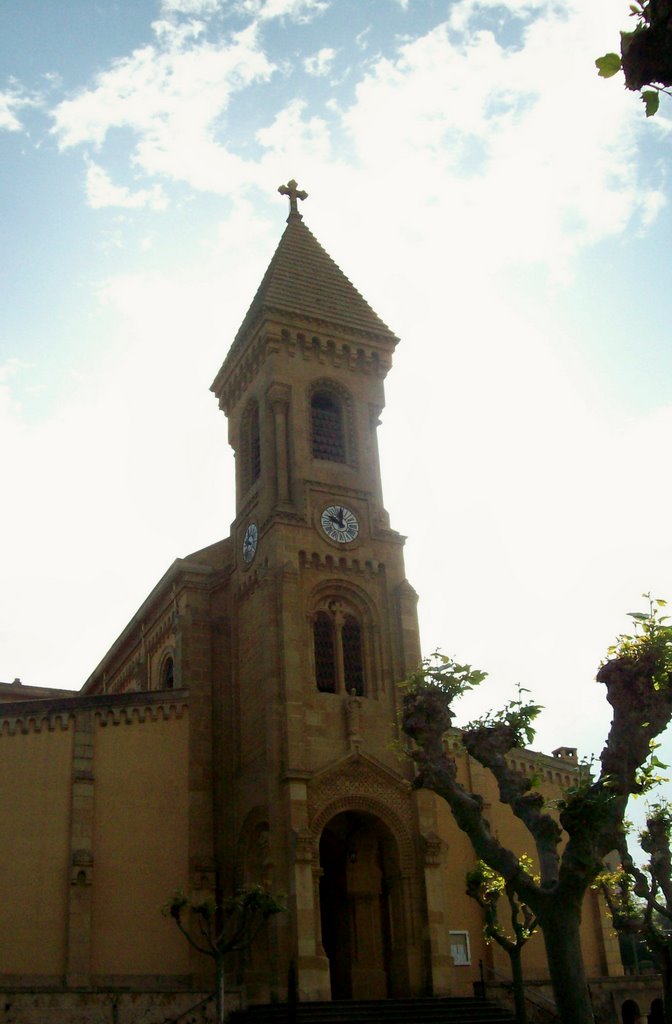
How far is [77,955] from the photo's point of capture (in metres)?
28.0

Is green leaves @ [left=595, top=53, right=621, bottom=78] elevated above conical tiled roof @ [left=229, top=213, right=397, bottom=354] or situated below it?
below

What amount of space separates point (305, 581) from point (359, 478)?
451 centimetres

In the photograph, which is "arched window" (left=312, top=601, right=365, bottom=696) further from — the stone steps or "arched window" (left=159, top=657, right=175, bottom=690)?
the stone steps

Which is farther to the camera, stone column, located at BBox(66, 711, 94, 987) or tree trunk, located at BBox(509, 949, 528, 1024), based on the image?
stone column, located at BBox(66, 711, 94, 987)

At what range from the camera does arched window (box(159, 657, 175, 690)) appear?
36.9 m

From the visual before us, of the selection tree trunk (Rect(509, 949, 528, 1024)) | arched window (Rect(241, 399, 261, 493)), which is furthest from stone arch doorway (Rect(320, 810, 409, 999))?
arched window (Rect(241, 399, 261, 493))

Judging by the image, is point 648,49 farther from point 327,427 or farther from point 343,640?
point 327,427

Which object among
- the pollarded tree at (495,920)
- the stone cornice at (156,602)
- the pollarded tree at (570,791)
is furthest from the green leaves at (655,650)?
the stone cornice at (156,602)

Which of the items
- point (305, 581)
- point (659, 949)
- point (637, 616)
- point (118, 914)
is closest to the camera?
point (637, 616)

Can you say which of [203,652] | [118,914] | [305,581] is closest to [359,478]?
[305,581]

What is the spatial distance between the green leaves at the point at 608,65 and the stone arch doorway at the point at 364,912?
1022 inches

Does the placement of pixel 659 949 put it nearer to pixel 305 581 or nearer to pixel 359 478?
pixel 305 581

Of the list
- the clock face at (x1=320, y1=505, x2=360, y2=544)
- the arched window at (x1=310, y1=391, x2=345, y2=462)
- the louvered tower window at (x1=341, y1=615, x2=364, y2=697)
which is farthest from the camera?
the arched window at (x1=310, y1=391, x2=345, y2=462)

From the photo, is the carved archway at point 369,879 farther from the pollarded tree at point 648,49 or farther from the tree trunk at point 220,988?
the pollarded tree at point 648,49
